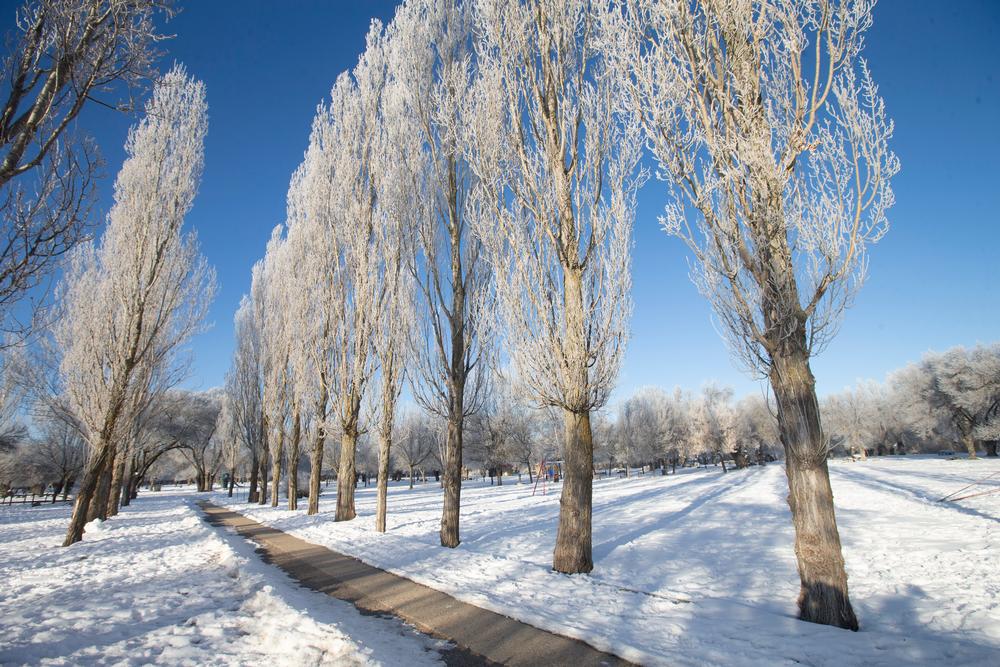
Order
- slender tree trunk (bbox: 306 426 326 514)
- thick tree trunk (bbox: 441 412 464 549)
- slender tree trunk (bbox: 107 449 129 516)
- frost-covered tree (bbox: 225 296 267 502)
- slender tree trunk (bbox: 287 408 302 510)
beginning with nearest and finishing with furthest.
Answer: thick tree trunk (bbox: 441 412 464 549) < slender tree trunk (bbox: 306 426 326 514) < slender tree trunk (bbox: 107 449 129 516) < slender tree trunk (bbox: 287 408 302 510) < frost-covered tree (bbox: 225 296 267 502)

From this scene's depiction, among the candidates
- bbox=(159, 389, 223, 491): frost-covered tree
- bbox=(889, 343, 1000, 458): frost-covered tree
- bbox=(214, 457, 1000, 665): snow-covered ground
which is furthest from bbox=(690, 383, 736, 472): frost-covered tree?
bbox=(159, 389, 223, 491): frost-covered tree

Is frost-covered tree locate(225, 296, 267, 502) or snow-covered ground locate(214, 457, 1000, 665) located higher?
frost-covered tree locate(225, 296, 267, 502)

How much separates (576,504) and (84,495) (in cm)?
1180

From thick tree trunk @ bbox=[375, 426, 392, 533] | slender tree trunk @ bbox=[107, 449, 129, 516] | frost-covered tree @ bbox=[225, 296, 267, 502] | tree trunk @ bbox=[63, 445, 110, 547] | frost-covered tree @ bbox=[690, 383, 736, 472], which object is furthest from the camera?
frost-covered tree @ bbox=[690, 383, 736, 472]

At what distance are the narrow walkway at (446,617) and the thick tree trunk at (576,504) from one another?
1.83 m

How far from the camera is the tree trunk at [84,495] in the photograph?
417 inches

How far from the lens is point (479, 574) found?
245 inches

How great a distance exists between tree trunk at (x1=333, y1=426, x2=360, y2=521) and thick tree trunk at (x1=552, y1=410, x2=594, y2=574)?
9331mm

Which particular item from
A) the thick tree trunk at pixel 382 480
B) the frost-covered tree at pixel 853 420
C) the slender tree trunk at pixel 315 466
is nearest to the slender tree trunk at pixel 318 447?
the slender tree trunk at pixel 315 466

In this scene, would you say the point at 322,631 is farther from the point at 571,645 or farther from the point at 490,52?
the point at 490,52

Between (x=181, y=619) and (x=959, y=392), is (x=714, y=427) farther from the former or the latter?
(x=181, y=619)

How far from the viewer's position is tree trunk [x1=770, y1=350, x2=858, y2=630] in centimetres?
423

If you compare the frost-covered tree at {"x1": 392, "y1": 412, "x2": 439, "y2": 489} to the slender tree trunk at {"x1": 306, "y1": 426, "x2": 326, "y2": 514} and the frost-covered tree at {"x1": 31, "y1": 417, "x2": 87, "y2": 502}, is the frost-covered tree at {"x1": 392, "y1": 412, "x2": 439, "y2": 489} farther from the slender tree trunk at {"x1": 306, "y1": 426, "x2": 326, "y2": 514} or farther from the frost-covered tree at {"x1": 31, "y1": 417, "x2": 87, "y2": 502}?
the slender tree trunk at {"x1": 306, "y1": 426, "x2": 326, "y2": 514}

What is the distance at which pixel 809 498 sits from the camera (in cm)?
446
